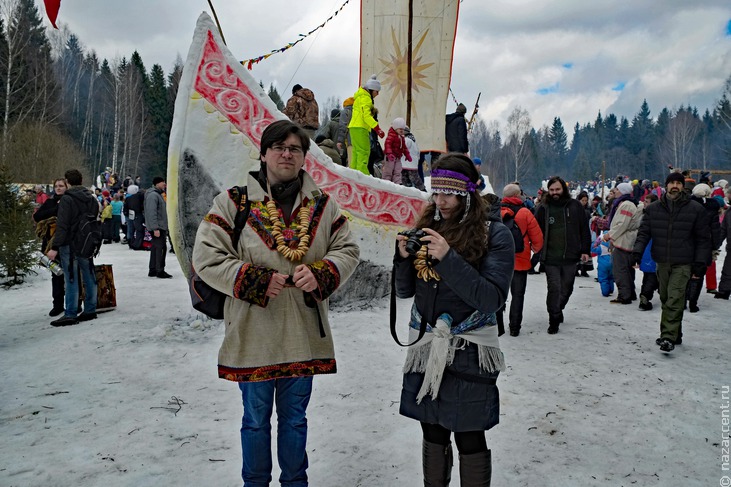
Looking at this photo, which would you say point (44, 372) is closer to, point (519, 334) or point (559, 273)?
point (519, 334)

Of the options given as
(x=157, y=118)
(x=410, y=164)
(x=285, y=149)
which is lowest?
(x=285, y=149)

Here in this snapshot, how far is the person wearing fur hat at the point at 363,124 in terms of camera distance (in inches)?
294

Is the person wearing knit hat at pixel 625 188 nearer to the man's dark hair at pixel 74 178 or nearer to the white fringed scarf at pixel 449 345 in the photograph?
the white fringed scarf at pixel 449 345

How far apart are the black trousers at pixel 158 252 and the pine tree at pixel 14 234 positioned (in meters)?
1.98

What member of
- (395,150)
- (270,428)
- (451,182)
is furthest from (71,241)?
(451,182)

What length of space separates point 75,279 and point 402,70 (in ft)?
25.1

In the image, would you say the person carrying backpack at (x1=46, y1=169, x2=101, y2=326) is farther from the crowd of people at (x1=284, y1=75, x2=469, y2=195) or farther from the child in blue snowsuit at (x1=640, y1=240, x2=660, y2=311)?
the child in blue snowsuit at (x1=640, y1=240, x2=660, y2=311)

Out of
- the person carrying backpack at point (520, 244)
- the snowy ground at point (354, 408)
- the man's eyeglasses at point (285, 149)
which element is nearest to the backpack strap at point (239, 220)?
the man's eyeglasses at point (285, 149)

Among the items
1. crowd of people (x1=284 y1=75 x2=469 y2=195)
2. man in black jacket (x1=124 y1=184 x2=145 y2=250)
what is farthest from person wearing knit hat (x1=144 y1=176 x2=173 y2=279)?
man in black jacket (x1=124 y1=184 x2=145 y2=250)

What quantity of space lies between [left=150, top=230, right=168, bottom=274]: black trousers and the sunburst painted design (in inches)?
224

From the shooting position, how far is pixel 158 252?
387 inches

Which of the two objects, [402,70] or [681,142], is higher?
[681,142]

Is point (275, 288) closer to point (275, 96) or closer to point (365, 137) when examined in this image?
point (365, 137)

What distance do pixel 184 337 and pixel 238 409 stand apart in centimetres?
218
